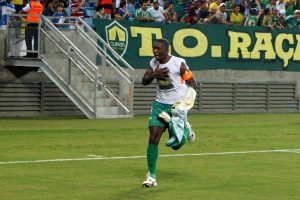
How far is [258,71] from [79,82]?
9.73 metres

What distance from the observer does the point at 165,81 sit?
14305 mm

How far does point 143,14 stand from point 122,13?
0.85 metres

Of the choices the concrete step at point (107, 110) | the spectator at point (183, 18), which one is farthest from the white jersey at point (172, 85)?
the spectator at point (183, 18)

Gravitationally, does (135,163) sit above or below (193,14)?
below

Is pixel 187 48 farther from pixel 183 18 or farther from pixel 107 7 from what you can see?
pixel 107 7

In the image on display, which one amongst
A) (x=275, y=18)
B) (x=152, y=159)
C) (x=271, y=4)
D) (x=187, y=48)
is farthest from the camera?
(x=275, y=18)

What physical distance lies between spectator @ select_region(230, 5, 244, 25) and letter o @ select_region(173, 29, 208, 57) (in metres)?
1.73

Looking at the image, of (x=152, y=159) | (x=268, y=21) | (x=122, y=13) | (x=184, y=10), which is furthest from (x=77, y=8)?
(x=152, y=159)

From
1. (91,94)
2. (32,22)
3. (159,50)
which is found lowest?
(91,94)

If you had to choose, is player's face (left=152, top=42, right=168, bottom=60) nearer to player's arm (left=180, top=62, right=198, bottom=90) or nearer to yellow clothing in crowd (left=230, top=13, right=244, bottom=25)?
player's arm (left=180, top=62, right=198, bottom=90)

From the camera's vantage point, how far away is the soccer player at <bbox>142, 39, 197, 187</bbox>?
1400 cm

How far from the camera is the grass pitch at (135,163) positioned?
1316 cm

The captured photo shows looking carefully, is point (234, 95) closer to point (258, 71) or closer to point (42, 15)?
point (258, 71)

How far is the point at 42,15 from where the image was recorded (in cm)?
2877
